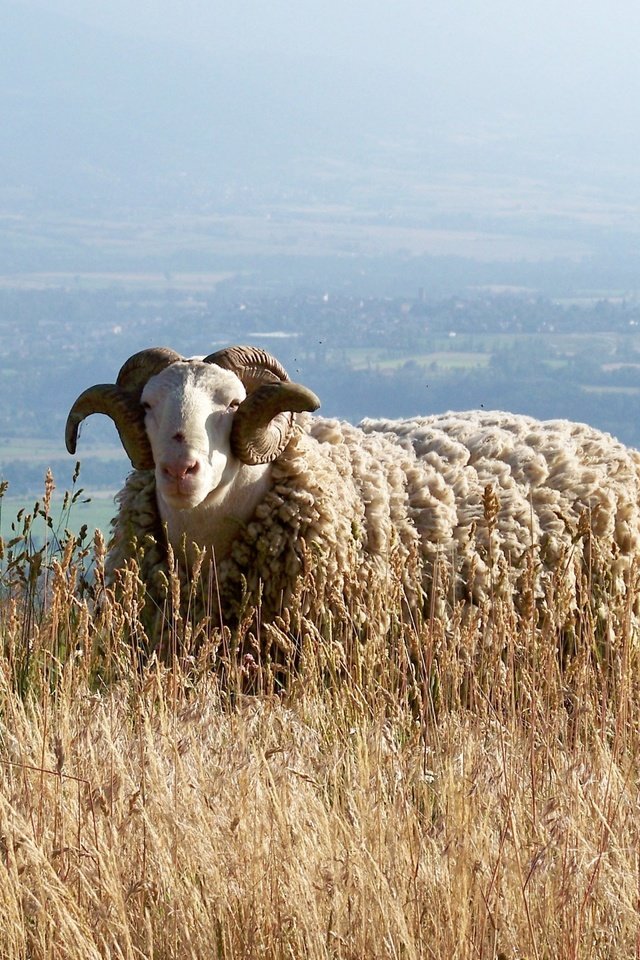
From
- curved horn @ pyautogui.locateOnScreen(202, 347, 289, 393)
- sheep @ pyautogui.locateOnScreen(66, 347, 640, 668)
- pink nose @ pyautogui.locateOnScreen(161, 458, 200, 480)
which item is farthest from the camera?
curved horn @ pyautogui.locateOnScreen(202, 347, 289, 393)

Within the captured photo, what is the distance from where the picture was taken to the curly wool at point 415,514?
233 inches

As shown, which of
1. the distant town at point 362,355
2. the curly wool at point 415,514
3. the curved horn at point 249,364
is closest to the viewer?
the curly wool at point 415,514

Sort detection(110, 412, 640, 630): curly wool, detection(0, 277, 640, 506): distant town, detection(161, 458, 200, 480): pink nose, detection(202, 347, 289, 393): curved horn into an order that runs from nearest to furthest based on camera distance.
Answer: detection(161, 458, 200, 480): pink nose, detection(110, 412, 640, 630): curly wool, detection(202, 347, 289, 393): curved horn, detection(0, 277, 640, 506): distant town

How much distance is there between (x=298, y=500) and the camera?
601cm

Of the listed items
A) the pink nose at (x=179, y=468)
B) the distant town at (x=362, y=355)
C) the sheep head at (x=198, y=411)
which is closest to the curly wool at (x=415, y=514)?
the sheep head at (x=198, y=411)

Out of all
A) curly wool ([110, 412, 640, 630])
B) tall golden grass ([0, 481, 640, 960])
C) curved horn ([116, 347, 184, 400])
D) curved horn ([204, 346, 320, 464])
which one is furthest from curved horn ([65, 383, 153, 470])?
tall golden grass ([0, 481, 640, 960])

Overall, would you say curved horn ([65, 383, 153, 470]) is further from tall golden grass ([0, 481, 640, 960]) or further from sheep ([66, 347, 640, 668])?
tall golden grass ([0, 481, 640, 960])

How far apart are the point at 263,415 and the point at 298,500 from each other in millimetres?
482

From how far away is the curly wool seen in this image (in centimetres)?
592

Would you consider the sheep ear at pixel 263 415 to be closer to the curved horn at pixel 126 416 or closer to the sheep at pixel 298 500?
the sheep at pixel 298 500

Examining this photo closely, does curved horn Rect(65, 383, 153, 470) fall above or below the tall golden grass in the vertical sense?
above

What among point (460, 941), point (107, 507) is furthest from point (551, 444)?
point (107, 507)

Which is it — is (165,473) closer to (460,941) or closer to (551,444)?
(551,444)

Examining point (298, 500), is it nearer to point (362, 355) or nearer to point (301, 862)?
point (301, 862)
